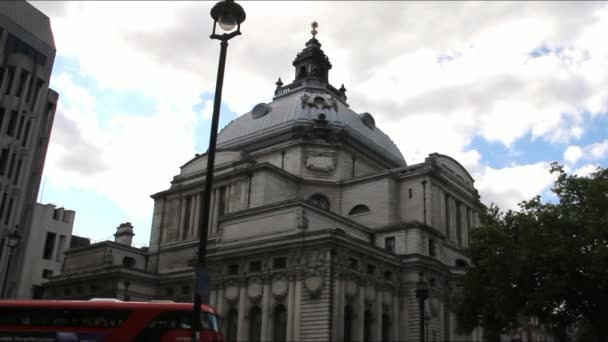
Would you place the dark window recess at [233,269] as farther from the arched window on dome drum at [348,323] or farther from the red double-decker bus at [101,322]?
the red double-decker bus at [101,322]

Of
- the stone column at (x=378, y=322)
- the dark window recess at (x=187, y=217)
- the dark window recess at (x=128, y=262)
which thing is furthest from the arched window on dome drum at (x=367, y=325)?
the dark window recess at (x=128, y=262)

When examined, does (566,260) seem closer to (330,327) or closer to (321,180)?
(330,327)

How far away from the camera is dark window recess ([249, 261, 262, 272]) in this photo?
159 feet

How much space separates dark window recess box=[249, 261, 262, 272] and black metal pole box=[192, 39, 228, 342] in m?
32.3

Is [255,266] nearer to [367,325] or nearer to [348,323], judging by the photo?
[348,323]

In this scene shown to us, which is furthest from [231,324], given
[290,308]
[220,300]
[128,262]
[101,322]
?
[101,322]

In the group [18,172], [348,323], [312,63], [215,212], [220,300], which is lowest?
[348,323]

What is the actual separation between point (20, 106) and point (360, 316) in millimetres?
35386

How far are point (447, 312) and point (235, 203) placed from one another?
22.3 meters

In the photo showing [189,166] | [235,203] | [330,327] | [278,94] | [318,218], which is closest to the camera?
[330,327]

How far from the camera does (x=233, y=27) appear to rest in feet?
52.9

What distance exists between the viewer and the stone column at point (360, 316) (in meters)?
46.0

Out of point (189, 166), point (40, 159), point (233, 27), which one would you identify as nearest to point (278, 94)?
point (189, 166)

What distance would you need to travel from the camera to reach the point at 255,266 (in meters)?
48.7
